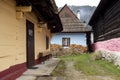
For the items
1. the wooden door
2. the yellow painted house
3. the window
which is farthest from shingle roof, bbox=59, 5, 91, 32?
the yellow painted house

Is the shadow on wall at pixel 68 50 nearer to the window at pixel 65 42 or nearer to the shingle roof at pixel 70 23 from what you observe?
the window at pixel 65 42

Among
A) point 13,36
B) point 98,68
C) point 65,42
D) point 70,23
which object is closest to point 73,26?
point 70,23

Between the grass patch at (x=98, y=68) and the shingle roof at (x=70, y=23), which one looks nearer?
the grass patch at (x=98, y=68)

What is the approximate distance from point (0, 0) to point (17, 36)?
187 centimetres

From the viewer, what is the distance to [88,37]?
3288 centimetres

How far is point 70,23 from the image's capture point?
33062 millimetres

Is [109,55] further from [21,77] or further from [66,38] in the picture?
[66,38]

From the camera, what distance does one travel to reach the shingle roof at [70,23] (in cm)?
3156

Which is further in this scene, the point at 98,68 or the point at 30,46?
the point at 98,68

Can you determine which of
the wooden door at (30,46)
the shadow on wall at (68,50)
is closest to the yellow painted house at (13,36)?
the wooden door at (30,46)

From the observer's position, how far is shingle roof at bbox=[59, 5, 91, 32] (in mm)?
31562

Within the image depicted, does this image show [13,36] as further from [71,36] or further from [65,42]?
[71,36]

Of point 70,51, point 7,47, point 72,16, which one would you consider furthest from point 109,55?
point 72,16

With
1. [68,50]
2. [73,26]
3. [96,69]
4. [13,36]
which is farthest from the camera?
[73,26]
